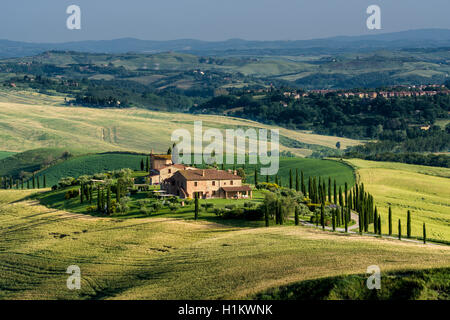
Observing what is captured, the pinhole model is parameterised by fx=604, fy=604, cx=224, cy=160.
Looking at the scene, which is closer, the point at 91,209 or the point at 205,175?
the point at 91,209

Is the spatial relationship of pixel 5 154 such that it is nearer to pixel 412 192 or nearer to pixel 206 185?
pixel 206 185

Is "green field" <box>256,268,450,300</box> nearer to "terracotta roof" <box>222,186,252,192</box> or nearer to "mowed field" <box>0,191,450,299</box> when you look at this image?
"mowed field" <box>0,191,450,299</box>

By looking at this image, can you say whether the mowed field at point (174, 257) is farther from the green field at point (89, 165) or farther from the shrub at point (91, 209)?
the green field at point (89, 165)

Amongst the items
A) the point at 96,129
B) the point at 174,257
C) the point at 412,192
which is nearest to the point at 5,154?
the point at 96,129
